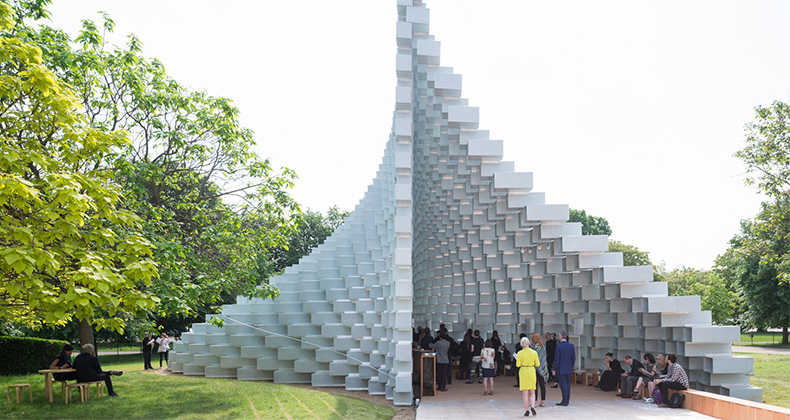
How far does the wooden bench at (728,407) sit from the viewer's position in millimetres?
9414

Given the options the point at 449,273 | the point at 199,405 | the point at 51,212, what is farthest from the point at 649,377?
the point at 449,273

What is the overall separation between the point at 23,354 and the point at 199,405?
935 centimetres

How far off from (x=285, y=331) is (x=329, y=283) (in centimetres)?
189

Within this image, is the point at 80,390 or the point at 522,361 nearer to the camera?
the point at 522,361

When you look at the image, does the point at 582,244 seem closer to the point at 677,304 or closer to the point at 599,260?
the point at 599,260

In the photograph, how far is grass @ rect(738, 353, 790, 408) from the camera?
616 inches

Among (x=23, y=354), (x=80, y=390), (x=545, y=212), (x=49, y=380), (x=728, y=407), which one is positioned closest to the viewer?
(x=728, y=407)

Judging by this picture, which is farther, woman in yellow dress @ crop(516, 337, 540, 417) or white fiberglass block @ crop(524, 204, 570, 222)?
white fiberglass block @ crop(524, 204, 570, 222)

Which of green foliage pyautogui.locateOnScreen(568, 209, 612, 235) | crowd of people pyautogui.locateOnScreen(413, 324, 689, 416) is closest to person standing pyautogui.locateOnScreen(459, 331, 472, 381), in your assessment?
crowd of people pyautogui.locateOnScreen(413, 324, 689, 416)

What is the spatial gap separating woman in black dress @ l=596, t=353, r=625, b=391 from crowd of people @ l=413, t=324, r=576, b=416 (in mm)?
1170

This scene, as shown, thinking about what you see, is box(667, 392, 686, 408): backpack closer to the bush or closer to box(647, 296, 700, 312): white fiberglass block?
box(647, 296, 700, 312): white fiberglass block

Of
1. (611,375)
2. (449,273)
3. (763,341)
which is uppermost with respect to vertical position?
(449,273)

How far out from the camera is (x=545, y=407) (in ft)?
40.6

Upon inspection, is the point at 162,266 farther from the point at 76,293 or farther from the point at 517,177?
the point at 517,177
